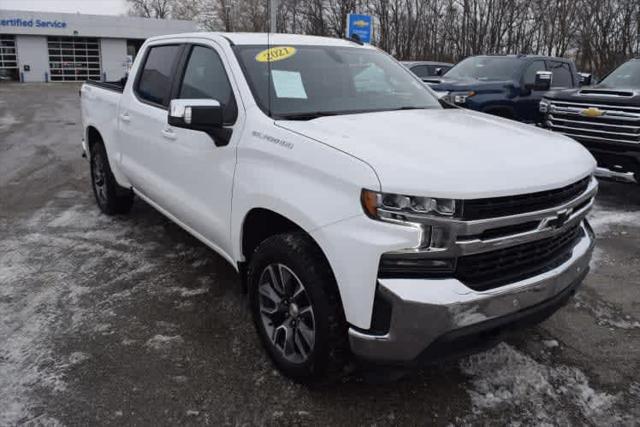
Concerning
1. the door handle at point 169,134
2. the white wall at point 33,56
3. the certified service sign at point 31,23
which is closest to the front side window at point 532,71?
the door handle at point 169,134

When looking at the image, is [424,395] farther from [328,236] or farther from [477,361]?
[328,236]

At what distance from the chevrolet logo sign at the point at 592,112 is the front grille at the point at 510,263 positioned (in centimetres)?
479

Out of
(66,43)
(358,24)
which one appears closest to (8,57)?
(66,43)

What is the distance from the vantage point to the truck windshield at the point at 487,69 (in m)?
9.58

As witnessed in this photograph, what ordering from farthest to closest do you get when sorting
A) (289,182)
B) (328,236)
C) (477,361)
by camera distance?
(477,361) → (289,182) → (328,236)

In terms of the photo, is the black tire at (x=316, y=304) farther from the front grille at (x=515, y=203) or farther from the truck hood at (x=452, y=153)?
the front grille at (x=515, y=203)

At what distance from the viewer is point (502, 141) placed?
9.28ft

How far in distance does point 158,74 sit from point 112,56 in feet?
148

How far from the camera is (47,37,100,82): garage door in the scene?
4328 cm

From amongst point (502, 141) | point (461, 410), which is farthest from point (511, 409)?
point (502, 141)

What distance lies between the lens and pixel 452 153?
255 centimetres

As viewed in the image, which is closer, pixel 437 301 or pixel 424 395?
pixel 437 301

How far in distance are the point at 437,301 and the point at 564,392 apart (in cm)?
128

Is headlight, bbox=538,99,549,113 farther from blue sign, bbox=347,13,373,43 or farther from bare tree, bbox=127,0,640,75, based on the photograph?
bare tree, bbox=127,0,640,75
